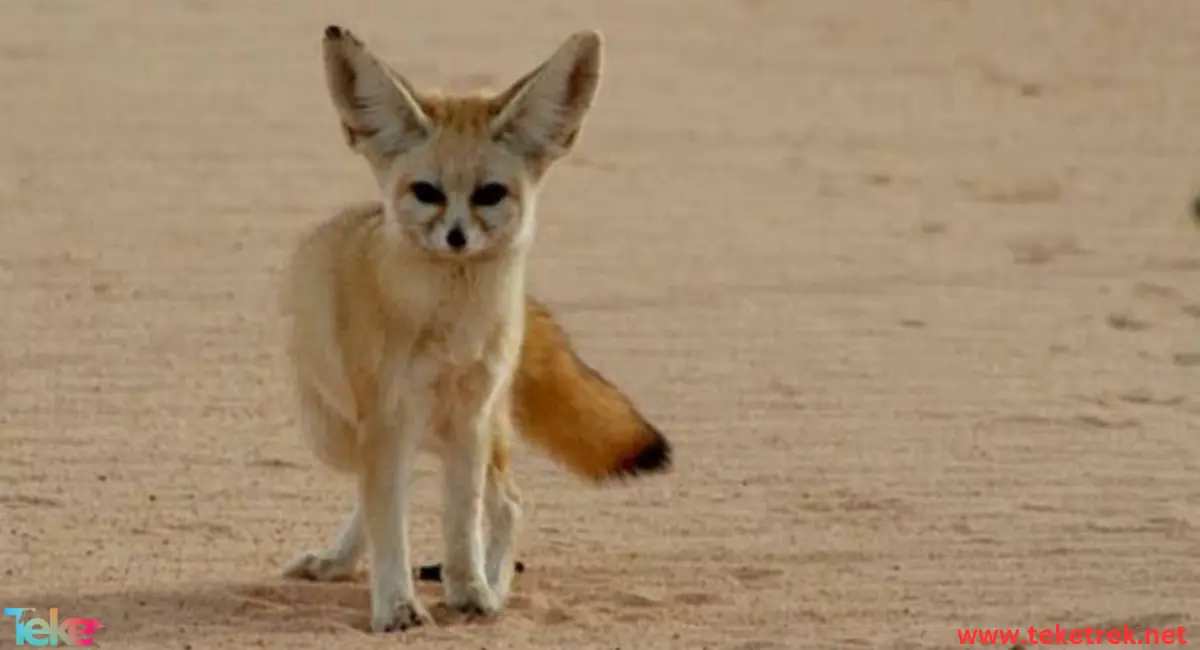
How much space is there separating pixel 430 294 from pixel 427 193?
220 millimetres

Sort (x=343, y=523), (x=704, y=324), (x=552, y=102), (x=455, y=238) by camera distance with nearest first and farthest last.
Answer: (x=455, y=238), (x=552, y=102), (x=343, y=523), (x=704, y=324)

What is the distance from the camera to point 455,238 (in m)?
5.68

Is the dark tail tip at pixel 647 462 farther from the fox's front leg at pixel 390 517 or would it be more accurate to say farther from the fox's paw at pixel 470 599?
the fox's front leg at pixel 390 517

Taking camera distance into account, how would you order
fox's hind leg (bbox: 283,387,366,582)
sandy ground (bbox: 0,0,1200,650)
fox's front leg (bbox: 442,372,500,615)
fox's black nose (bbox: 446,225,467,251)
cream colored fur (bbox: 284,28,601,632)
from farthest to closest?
sandy ground (bbox: 0,0,1200,650), fox's hind leg (bbox: 283,387,366,582), fox's front leg (bbox: 442,372,500,615), cream colored fur (bbox: 284,28,601,632), fox's black nose (bbox: 446,225,467,251)

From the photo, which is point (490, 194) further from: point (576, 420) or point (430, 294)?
point (576, 420)

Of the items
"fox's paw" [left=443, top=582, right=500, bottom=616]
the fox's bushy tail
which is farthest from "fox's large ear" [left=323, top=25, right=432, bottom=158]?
"fox's paw" [left=443, top=582, right=500, bottom=616]

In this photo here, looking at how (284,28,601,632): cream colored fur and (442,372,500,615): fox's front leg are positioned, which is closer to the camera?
(284,28,601,632): cream colored fur

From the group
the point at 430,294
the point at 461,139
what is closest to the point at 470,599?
the point at 430,294

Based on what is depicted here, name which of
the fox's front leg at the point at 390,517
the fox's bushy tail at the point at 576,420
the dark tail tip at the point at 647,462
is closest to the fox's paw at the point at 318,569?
the fox's front leg at the point at 390,517

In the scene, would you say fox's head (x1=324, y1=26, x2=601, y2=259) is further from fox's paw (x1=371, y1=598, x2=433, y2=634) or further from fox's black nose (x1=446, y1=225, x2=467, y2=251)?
fox's paw (x1=371, y1=598, x2=433, y2=634)

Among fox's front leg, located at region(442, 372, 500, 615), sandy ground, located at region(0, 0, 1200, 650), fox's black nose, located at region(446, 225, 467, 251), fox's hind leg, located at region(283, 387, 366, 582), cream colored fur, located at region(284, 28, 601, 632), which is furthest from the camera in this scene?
sandy ground, located at region(0, 0, 1200, 650)

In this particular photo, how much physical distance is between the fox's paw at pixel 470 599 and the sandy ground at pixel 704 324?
0.08m

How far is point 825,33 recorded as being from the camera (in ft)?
55.5

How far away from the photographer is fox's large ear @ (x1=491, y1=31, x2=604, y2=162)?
588 cm
